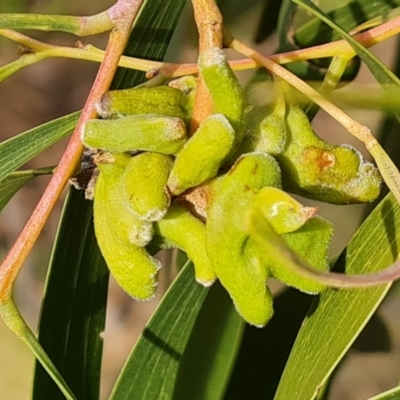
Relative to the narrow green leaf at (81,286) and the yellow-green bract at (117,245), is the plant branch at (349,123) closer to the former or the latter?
the yellow-green bract at (117,245)

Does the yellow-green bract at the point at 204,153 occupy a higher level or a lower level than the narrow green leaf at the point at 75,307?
higher

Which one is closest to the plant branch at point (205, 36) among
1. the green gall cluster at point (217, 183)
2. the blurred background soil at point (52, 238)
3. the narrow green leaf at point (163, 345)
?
the green gall cluster at point (217, 183)

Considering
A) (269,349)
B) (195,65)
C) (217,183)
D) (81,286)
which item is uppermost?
(195,65)

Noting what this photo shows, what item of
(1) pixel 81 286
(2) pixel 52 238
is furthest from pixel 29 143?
(2) pixel 52 238

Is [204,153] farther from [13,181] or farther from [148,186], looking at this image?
[13,181]

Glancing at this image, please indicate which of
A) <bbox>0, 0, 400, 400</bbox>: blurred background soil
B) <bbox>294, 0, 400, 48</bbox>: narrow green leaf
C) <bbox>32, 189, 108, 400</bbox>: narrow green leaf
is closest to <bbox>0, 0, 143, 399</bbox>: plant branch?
<bbox>32, 189, 108, 400</bbox>: narrow green leaf

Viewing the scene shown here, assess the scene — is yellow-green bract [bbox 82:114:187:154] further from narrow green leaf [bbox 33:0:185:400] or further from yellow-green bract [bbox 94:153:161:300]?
narrow green leaf [bbox 33:0:185:400]

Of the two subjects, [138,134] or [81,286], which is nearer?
[138,134]
